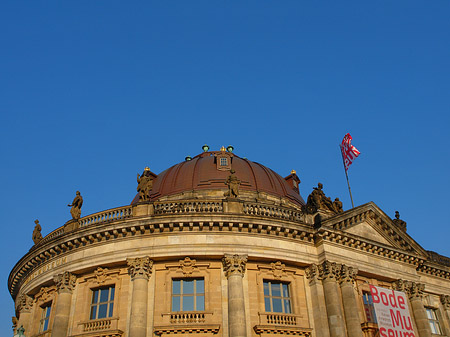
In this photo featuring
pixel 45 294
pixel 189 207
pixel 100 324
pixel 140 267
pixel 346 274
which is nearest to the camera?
pixel 100 324

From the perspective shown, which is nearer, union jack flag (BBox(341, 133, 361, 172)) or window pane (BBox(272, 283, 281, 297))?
window pane (BBox(272, 283, 281, 297))

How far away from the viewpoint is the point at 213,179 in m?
35.8

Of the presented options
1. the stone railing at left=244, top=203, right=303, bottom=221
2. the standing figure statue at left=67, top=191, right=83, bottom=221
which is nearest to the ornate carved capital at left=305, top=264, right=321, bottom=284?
the stone railing at left=244, top=203, right=303, bottom=221

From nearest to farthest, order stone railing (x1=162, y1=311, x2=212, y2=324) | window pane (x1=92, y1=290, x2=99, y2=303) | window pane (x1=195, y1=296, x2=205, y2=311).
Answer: stone railing (x1=162, y1=311, x2=212, y2=324)
window pane (x1=195, y1=296, x2=205, y2=311)
window pane (x1=92, y1=290, x2=99, y2=303)

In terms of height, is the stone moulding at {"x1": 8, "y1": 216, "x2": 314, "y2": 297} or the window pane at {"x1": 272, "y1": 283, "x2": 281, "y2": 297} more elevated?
the stone moulding at {"x1": 8, "y1": 216, "x2": 314, "y2": 297}

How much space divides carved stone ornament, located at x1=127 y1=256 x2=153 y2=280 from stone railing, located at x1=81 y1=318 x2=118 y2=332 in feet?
7.64

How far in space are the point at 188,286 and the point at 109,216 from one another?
20.2 ft

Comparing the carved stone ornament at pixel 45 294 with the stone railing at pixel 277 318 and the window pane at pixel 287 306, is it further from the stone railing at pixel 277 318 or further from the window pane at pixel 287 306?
the window pane at pixel 287 306

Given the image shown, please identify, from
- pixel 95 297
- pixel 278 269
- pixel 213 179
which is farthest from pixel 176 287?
pixel 213 179

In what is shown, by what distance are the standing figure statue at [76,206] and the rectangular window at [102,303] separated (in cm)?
490

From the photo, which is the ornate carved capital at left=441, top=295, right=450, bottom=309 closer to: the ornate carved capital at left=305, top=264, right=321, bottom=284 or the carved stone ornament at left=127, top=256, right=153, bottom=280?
the ornate carved capital at left=305, top=264, right=321, bottom=284

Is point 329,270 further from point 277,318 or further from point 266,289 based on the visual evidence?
point 277,318

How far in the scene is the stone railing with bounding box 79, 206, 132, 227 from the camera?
25906 millimetres

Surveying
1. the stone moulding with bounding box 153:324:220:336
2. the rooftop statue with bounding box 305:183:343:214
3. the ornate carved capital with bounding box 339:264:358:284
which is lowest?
the stone moulding with bounding box 153:324:220:336
